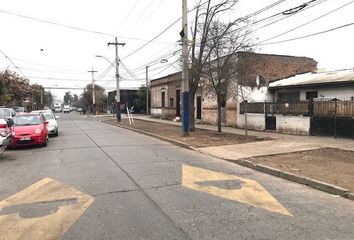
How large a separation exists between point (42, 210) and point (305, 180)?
595 cm

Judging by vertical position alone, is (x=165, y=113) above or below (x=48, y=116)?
below

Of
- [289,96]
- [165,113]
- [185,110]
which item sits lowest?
[165,113]

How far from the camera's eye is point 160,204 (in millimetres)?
7605

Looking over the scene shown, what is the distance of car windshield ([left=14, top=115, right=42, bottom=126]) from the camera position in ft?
63.3

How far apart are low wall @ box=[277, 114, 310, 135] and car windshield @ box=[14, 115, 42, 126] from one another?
12.5m

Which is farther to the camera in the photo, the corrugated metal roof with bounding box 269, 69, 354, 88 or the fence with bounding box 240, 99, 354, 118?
A: the corrugated metal roof with bounding box 269, 69, 354, 88

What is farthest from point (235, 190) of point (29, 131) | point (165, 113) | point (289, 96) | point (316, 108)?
point (165, 113)

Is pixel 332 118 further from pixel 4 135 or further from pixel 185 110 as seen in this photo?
pixel 4 135

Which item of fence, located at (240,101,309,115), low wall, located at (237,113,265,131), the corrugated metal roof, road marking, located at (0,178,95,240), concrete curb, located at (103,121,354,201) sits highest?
the corrugated metal roof

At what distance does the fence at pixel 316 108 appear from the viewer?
19.2 meters

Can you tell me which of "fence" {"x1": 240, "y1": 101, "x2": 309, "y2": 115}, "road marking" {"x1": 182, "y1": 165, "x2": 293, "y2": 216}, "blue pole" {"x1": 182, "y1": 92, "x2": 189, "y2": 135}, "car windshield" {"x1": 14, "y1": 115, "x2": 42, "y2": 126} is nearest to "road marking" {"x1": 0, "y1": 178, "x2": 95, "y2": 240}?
"road marking" {"x1": 182, "y1": 165, "x2": 293, "y2": 216}

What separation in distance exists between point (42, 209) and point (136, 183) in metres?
2.56

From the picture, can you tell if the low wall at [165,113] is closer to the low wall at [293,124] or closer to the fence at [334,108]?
the low wall at [293,124]

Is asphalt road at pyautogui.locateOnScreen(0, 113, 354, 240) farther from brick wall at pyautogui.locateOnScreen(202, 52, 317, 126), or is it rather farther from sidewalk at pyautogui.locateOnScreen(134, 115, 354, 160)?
brick wall at pyautogui.locateOnScreen(202, 52, 317, 126)
